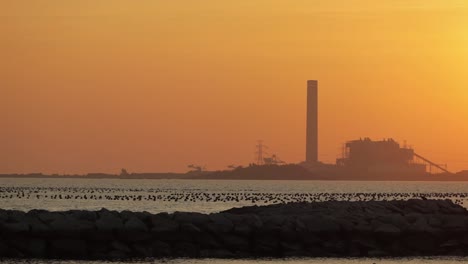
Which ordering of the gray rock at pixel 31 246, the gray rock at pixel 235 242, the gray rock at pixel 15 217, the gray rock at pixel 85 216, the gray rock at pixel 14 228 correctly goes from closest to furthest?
the gray rock at pixel 31 246
the gray rock at pixel 14 228
the gray rock at pixel 15 217
the gray rock at pixel 235 242
the gray rock at pixel 85 216

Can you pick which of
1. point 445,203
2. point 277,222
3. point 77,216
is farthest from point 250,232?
point 445,203

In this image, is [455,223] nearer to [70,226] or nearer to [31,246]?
[70,226]

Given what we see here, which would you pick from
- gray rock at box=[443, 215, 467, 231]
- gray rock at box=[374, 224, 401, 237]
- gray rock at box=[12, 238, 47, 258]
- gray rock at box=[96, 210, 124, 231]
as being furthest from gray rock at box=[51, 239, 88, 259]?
gray rock at box=[443, 215, 467, 231]

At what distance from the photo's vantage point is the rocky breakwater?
1396 inches

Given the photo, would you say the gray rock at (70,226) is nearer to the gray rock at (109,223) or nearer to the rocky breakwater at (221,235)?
the rocky breakwater at (221,235)

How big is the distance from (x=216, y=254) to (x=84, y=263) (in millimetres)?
5032

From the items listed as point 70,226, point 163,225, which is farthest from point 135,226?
point 70,226

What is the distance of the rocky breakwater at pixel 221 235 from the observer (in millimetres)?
35469

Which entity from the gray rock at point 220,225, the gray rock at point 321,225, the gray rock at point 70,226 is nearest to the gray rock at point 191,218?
the gray rock at point 220,225

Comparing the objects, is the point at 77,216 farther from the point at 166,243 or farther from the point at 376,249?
the point at 376,249

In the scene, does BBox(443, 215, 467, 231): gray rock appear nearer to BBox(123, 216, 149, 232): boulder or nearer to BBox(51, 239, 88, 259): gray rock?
BBox(123, 216, 149, 232): boulder

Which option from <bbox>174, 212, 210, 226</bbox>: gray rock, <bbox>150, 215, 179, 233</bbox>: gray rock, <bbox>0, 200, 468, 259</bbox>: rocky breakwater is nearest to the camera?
<bbox>0, 200, 468, 259</bbox>: rocky breakwater

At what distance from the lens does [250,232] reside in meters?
37.3

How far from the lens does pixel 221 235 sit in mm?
37188
